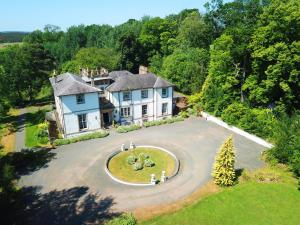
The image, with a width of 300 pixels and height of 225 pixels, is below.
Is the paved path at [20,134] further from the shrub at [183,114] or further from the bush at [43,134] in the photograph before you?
the shrub at [183,114]

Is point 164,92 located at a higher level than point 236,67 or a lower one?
lower

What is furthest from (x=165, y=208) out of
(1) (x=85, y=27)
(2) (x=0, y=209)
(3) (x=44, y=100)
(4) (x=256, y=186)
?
(1) (x=85, y=27)

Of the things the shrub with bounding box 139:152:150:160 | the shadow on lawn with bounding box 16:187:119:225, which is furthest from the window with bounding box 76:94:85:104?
the shadow on lawn with bounding box 16:187:119:225

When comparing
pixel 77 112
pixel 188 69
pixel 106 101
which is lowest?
pixel 77 112

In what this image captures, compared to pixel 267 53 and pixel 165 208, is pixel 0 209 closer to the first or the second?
pixel 165 208

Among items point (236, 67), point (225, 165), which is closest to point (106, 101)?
point (236, 67)

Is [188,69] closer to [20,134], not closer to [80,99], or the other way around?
[80,99]
